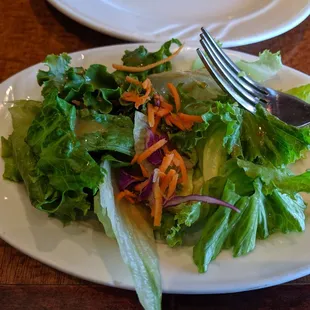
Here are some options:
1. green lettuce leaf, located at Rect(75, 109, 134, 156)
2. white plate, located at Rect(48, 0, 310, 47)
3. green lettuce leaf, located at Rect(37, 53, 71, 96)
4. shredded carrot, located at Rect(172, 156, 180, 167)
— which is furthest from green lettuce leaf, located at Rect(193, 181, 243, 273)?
white plate, located at Rect(48, 0, 310, 47)

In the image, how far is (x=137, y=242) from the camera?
0.87 m

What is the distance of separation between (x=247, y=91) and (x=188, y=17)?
21.2 inches

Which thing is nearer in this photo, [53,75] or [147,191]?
[147,191]

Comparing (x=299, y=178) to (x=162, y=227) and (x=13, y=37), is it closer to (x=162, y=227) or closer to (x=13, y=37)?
(x=162, y=227)

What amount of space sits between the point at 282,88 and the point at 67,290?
0.72 metres

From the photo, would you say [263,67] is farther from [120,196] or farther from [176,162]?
[120,196]

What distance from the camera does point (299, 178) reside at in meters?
0.91

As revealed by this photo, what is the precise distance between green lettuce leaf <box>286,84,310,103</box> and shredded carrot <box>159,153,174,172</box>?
411 mm

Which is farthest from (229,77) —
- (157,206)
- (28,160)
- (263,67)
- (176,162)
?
(28,160)

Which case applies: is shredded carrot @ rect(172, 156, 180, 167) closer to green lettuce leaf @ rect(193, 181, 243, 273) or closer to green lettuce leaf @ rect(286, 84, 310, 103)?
green lettuce leaf @ rect(193, 181, 243, 273)

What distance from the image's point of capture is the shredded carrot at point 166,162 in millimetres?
914

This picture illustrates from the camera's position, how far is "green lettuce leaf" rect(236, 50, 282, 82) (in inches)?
46.9

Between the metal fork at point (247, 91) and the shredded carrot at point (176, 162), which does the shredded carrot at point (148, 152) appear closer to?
the shredded carrot at point (176, 162)

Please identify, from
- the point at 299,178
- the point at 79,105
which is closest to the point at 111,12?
the point at 79,105
